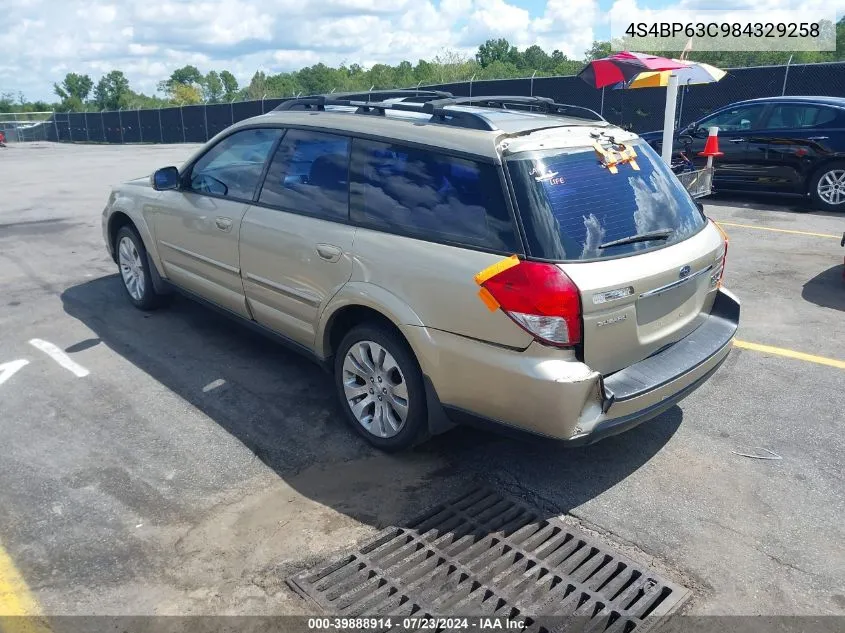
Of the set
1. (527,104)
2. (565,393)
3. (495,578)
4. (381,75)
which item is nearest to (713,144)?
(527,104)

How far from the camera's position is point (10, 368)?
5086 mm

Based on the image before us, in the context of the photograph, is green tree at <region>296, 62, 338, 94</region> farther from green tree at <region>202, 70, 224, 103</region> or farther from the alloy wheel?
the alloy wheel

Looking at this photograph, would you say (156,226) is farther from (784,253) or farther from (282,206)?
(784,253)

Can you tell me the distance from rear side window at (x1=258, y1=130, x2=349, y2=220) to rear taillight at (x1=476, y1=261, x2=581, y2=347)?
4.00ft

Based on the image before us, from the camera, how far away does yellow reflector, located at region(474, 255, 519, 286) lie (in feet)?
10.3

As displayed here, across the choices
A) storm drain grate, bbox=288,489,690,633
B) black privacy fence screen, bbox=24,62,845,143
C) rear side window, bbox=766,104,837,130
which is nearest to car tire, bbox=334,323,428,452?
storm drain grate, bbox=288,489,690,633

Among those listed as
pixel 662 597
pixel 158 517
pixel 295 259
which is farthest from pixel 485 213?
pixel 158 517

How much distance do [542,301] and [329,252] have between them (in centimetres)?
138

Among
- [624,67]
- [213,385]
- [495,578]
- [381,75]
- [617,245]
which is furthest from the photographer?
[381,75]

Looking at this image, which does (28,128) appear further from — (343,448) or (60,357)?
(343,448)

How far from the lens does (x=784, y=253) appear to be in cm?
799

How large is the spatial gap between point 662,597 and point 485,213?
1829 mm

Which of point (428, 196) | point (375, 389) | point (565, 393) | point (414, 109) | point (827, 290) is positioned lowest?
point (827, 290)

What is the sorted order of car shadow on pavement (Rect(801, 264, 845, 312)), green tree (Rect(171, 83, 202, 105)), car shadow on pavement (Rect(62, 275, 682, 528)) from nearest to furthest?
car shadow on pavement (Rect(62, 275, 682, 528)) < car shadow on pavement (Rect(801, 264, 845, 312)) < green tree (Rect(171, 83, 202, 105))
